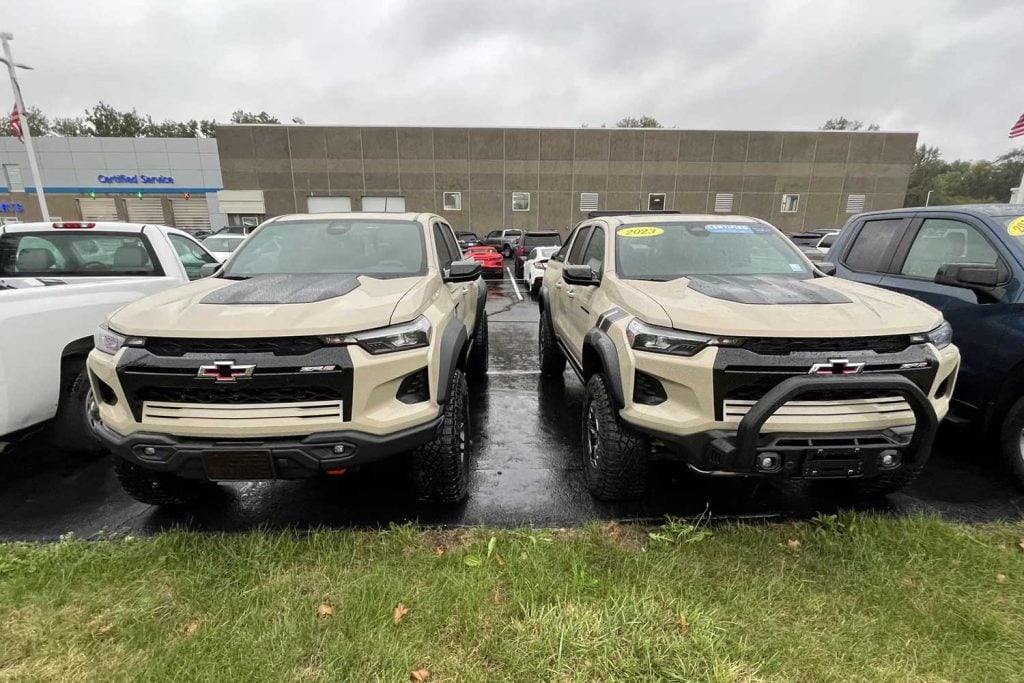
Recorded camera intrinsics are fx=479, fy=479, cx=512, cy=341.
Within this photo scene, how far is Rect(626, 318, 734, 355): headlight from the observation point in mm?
2410

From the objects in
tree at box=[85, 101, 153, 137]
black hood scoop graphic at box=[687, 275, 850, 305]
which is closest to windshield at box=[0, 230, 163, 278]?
black hood scoop graphic at box=[687, 275, 850, 305]

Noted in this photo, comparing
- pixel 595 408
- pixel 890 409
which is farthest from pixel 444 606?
pixel 890 409

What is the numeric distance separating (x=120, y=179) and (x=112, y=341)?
128ft

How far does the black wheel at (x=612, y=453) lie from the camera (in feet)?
9.24

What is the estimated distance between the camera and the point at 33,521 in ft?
9.71

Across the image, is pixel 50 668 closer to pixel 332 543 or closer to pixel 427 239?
pixel 332 543

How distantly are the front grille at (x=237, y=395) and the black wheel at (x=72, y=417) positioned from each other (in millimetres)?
1454

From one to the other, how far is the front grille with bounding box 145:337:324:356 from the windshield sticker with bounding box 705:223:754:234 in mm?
3179

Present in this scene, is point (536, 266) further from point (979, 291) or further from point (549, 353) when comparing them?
point (979, 291)

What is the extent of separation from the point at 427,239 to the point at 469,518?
7.13 ft

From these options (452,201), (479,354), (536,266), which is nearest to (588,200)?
(452,201)

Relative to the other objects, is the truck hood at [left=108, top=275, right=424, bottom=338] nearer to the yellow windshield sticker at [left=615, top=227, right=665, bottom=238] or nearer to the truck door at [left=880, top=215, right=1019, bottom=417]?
the yellow windshield sticker at [left=615, top=227, right=665, bottom=238]

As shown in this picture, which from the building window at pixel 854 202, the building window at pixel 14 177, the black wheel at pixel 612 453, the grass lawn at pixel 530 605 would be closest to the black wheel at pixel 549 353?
the black wheel at pixel 612 453

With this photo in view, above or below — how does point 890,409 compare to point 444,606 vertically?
above
